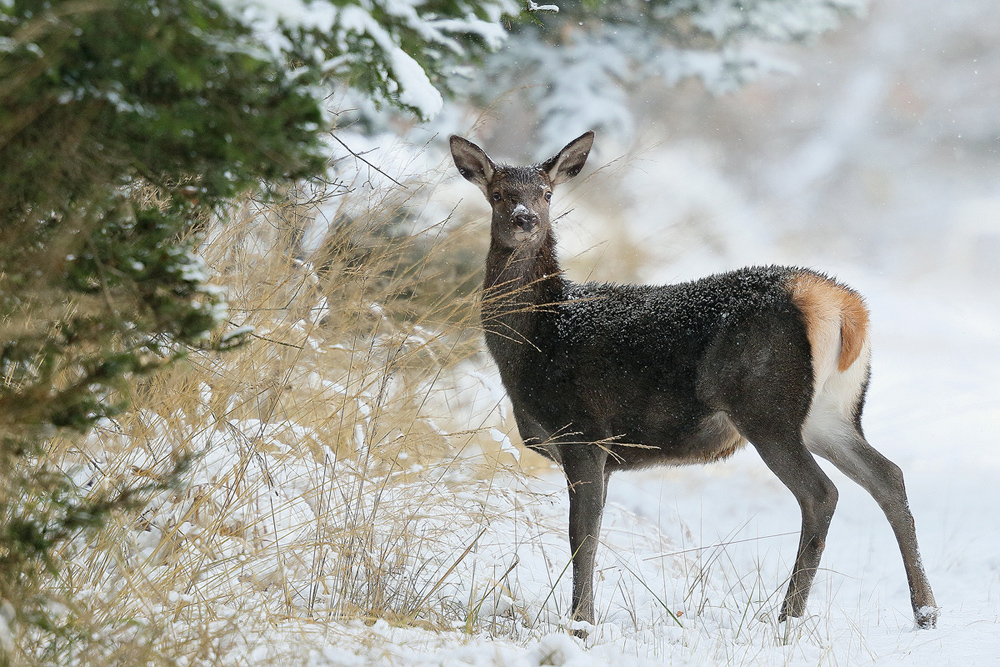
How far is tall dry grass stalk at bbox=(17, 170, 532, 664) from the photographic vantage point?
2514mm

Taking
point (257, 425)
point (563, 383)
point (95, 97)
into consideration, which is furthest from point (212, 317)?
point (563, 383)

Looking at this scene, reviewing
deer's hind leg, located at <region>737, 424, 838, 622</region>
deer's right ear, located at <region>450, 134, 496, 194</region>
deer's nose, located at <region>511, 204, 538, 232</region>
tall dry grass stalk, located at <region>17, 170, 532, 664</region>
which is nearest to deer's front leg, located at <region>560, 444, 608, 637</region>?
tall dry grass stalk, located at <region>17, 170, 532, 664</region>

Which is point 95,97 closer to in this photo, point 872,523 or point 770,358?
point 770,358

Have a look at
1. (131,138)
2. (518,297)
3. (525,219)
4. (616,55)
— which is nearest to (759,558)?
(518,297)

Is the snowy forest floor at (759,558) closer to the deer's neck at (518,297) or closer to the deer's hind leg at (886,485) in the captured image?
the deer's hind leg at (886,485)

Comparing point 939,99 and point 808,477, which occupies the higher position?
point 939,99

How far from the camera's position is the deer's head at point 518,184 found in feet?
14.2

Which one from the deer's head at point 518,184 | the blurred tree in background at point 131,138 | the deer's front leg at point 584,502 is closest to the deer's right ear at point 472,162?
the deer's head at point 518,184

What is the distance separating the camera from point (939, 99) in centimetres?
1458

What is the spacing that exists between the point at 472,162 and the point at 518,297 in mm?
804

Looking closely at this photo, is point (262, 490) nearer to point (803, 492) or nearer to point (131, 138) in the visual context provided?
point (131, 138)

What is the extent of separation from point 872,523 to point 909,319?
552 centimetres

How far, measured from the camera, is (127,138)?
1812mm

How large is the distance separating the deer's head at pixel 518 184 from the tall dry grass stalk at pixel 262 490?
0.39 metres
